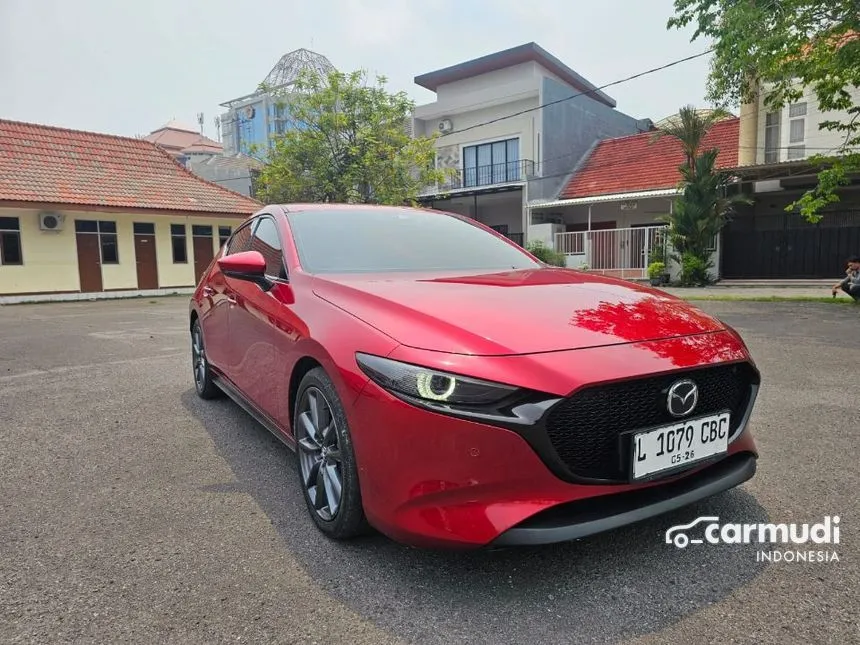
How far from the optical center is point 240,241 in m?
4.02

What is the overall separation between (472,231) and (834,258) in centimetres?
1765

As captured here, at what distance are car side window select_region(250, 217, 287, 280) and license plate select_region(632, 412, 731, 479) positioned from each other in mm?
1855

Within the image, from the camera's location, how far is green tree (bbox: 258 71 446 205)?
19.2m

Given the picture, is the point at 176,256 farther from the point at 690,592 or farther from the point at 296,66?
the point at 296,66

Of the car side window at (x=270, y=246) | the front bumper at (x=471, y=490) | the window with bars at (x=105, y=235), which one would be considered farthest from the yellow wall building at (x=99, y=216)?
the front bumper at (x=471, y=490)

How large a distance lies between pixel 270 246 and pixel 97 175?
1941 centimetres

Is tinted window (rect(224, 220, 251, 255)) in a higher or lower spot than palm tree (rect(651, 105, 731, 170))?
lower

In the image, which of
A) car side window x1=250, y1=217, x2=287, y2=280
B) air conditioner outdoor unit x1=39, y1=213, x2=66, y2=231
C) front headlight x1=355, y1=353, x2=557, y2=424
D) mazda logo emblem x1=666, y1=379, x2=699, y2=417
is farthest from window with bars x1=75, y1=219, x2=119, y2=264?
mazda logo emblem x1=666, y1=379, x2=699, y2=417

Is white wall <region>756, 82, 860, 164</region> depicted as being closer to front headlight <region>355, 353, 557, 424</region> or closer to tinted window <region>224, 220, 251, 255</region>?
tinted window <region>224, 220, 251, 255</region>

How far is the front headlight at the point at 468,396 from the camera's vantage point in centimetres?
177

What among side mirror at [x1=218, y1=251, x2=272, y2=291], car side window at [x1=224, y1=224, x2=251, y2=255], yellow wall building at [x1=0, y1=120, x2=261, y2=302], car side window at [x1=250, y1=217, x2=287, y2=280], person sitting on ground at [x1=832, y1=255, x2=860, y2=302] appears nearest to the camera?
side mirror at [x1=218, y1=251, x2=272, y2=291]

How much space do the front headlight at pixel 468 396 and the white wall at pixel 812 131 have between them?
17.6m

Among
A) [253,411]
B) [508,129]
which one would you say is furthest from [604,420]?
[508,129]

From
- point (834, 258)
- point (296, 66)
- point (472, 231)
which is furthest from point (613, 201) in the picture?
point (296, 66)
